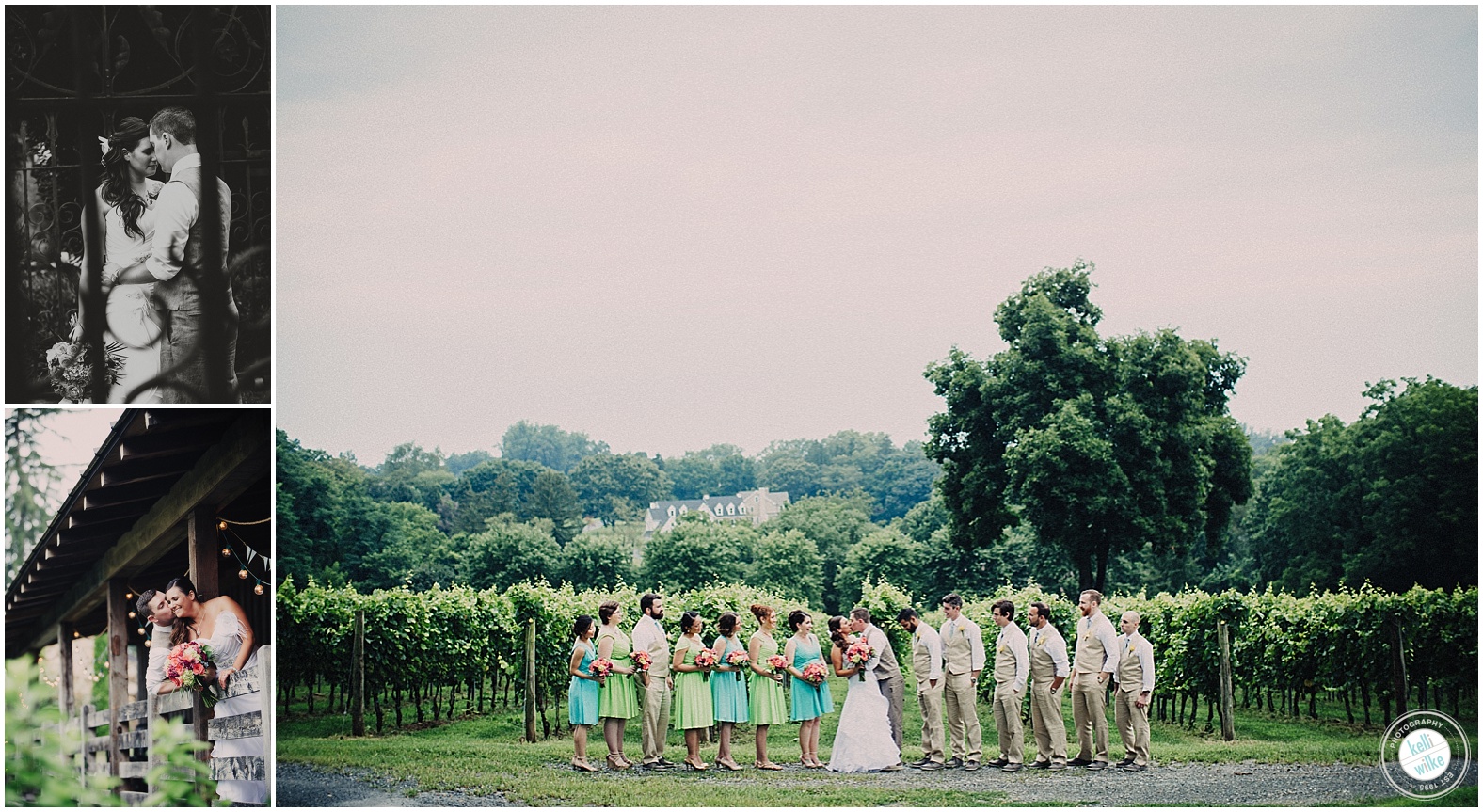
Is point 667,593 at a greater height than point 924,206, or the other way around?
point 924,206

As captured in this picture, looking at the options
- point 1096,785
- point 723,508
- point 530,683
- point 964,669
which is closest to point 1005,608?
point 964,669

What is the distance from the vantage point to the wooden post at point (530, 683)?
9.52m

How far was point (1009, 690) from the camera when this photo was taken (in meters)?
8.48

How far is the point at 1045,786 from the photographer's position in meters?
8.05

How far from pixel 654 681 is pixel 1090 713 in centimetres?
308

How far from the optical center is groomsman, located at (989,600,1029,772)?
8.41 m

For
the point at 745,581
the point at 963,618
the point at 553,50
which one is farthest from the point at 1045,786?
the point at 553,50

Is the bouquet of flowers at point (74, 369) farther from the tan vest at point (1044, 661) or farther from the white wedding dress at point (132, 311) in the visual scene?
the tan vest at point (1044, 661)

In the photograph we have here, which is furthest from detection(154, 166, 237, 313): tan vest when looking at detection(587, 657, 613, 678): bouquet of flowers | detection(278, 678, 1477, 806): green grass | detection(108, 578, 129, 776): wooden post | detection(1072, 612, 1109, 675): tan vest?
detection(1072, 612, 1109, 675): tan vest

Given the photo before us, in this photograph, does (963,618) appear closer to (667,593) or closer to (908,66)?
(667,593)

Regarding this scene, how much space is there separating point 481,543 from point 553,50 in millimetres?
4177

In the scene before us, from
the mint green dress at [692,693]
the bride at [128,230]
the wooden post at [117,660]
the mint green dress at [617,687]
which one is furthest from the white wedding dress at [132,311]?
the mint green dress at [692,693]

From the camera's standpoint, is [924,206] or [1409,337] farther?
[924,206]

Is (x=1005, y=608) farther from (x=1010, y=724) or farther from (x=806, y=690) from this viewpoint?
(x=806, y=690)
